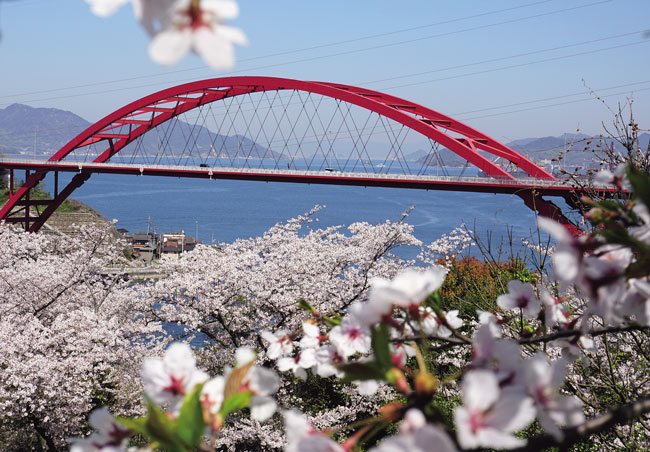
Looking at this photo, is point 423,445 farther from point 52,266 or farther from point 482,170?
point 482,170

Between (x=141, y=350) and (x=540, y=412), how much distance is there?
29.5ft

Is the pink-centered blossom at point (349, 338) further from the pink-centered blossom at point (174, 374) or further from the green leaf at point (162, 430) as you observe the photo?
the green leaf at point (162, 430)

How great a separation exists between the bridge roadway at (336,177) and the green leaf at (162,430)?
12.2 meters

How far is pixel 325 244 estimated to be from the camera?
11.1 m

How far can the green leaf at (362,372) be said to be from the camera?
2.09 ft

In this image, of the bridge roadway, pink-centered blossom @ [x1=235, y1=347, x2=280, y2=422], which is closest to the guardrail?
the bridge roadway

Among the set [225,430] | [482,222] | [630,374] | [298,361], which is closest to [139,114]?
[225,430]

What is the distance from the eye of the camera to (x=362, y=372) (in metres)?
0.65

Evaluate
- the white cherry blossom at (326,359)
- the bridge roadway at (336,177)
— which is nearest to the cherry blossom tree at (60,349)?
the white cherry blossom at (326,359)

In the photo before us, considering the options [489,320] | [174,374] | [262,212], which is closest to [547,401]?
[489,320]

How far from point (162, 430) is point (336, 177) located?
16.8m

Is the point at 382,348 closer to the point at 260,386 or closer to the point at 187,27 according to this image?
the point at 260,386

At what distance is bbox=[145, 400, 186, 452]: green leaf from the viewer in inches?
22.1

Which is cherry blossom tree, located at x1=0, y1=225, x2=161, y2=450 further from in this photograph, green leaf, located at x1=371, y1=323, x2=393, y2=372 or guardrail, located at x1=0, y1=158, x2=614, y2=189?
guardrail, located at x1=0, y1=158, x2=614, y2=189
